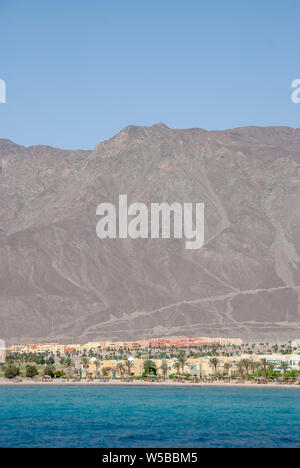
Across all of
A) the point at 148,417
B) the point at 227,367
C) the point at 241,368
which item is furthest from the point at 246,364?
the point at 148,417

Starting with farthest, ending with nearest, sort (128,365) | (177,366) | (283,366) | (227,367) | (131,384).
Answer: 1. (177,366)
2. (227,367)
3. (128,365)
4. (283,366)
5. (131,384)

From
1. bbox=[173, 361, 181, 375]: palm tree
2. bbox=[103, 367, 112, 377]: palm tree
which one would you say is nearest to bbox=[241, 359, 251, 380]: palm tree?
bbox=[173, 361, 181, 375]: palm tree

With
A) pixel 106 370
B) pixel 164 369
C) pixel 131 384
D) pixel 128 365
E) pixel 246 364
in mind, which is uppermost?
pixel 246 364

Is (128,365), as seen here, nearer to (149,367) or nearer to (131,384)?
(149,367)

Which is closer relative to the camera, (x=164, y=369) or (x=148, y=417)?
(x=148, y=417)

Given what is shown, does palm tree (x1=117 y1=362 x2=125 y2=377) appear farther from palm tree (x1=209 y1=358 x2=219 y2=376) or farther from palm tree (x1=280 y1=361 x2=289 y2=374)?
palm tree (x1=280 y1=361 x2=289 y2=374)
